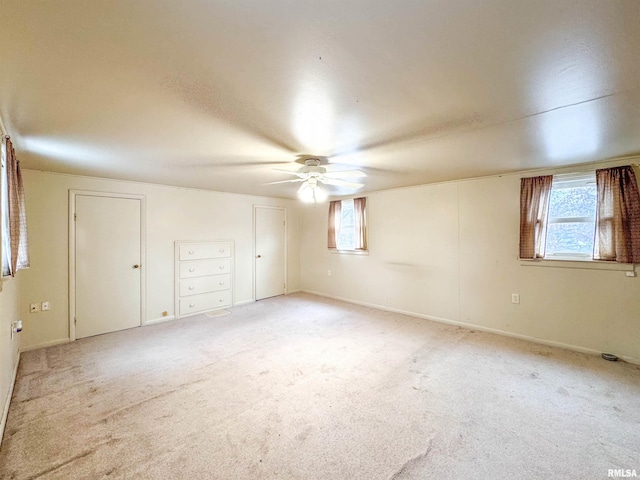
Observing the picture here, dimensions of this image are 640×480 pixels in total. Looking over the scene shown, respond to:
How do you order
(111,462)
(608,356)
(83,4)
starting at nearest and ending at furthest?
1. (83,4)
2. (111,462)
3. (608,356)

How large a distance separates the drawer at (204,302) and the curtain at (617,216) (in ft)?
17.8

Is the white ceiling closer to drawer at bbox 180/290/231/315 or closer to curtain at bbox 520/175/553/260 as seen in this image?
curtain at bbox 520/175/553/260

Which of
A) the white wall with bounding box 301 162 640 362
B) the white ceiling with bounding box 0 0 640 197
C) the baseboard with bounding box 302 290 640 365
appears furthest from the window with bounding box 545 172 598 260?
the baseboard with bounding box 302 290 640 365

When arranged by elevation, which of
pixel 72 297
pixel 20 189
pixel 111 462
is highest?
pixel 20 189

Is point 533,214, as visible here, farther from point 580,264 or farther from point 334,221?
point 334,221

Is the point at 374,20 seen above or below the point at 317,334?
above

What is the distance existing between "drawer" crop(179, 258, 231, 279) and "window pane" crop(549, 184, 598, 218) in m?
5.08

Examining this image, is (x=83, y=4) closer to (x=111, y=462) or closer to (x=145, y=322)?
(x=111, y=462)

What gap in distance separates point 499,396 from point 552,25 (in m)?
2.59

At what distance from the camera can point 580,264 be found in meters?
3.17

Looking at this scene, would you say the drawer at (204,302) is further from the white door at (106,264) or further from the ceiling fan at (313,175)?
the ceiling fan at (313,175)

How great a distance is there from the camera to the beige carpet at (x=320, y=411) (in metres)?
1.63

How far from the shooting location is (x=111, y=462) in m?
1.65

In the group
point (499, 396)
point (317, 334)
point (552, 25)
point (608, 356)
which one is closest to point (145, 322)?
point (317, 334)
